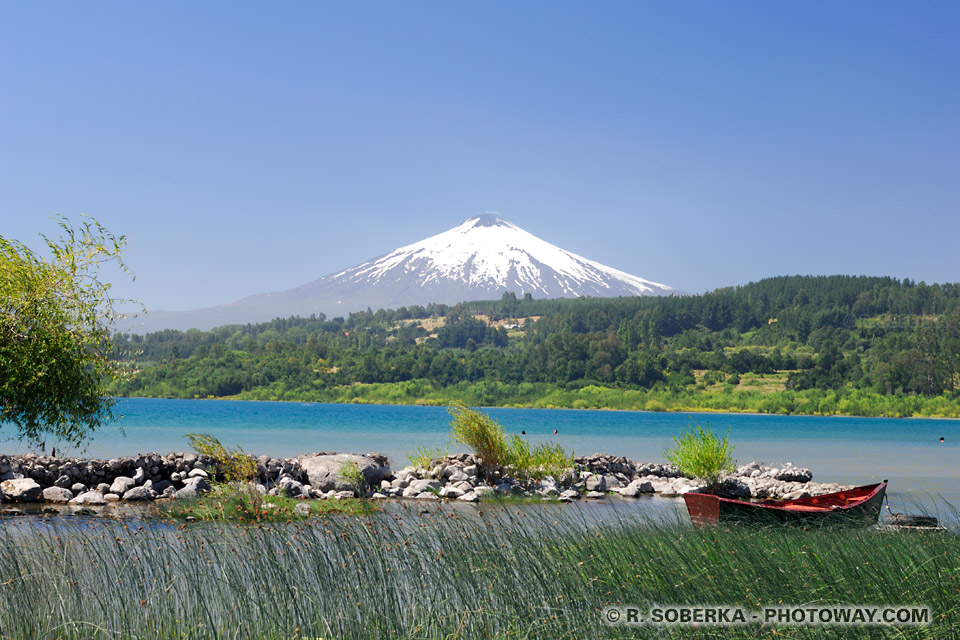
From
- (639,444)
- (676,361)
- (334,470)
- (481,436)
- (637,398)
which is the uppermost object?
(481,436)

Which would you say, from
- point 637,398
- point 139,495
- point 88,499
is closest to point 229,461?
point 139,495

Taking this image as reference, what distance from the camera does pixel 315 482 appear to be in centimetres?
1597

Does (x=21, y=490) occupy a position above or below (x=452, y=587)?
below

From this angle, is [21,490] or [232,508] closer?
[232,508]

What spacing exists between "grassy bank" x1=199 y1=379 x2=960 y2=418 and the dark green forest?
168 mm

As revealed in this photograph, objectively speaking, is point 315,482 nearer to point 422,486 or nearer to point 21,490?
point 422,486

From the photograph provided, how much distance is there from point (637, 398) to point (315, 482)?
74.7m

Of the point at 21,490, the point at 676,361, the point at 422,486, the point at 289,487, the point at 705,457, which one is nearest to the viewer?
the point at 21,490

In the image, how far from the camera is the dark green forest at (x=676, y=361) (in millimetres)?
84562

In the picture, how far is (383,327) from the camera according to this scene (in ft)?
520

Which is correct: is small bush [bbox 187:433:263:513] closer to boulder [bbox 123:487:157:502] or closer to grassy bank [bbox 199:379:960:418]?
boulder [bbox 123:487:157:502]

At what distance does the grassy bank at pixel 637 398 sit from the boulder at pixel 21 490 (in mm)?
75035

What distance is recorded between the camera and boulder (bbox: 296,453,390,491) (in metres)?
15.8

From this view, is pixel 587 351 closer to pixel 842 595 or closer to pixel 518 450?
pixel 518 450
